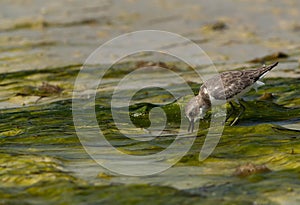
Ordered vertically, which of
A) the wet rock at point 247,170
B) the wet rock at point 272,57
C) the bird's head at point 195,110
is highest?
the wet rock at point 272,57

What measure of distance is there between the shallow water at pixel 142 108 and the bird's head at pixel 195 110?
0.13 metres

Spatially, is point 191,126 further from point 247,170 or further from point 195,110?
point 247,170

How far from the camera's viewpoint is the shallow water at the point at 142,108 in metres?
4.38

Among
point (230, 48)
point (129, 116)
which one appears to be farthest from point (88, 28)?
A: point (129, 116)

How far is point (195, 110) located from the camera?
6.18 meters

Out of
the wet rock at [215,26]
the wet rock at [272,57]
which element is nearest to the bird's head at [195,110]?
the wet rock at [272,57]

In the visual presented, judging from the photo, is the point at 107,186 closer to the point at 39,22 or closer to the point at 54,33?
the point at 54,33

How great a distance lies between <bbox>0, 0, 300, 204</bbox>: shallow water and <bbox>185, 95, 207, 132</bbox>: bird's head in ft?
0.42

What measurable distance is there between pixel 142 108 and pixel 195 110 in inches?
33.1

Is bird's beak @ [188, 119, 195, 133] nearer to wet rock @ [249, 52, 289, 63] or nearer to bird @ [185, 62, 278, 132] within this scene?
bird @ [185, 62, 278, 132]

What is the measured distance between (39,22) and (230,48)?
438cm

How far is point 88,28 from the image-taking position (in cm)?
1280

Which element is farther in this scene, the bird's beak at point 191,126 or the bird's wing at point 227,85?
the bird's wing at point 227,85

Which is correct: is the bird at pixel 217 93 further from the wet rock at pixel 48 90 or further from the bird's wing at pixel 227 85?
the wet rock at pixel 48 90
